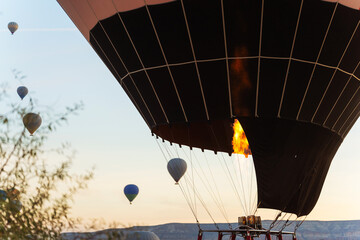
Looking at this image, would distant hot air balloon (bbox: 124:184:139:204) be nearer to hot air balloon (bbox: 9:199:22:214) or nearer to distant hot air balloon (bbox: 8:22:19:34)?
distant hot air balloon (bbox: 8:22:19:34)

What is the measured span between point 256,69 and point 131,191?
71.9 ft

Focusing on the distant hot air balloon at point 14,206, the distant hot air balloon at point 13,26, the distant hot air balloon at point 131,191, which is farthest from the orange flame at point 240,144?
the distant hot air balloon at point 13,26

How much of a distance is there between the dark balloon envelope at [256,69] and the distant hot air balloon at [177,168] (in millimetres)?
16190

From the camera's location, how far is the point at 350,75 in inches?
557

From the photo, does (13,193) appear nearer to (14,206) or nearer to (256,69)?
(14,206)

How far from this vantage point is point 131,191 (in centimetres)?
3369

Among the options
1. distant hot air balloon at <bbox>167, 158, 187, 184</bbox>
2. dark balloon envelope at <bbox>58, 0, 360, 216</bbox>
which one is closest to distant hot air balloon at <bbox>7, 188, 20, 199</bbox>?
dark balloon envelope at <bbox>58, 0, 360, 216</bbox>

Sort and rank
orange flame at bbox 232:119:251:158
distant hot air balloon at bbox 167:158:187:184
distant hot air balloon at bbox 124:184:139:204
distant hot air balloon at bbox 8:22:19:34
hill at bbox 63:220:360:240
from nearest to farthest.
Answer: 1. orange flame at bbox 232:119:251:158
2. distant hot air balloon at bbox 167:158:187:184
3. distant hot air balloon at bbox 124:184:139:204
4. distant hot air balloon at bbox 8:22:19:34
5. hill at bbox 63:220:360:240

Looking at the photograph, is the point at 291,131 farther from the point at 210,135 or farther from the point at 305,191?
the point at 210,135

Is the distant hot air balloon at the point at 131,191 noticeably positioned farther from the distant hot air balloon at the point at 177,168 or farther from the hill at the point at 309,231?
the hill at the point at 309,231

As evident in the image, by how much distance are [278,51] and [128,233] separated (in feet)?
26.2

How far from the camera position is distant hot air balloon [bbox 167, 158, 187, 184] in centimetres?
3108

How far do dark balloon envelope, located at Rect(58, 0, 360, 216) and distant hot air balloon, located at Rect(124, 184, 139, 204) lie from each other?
61.9ft

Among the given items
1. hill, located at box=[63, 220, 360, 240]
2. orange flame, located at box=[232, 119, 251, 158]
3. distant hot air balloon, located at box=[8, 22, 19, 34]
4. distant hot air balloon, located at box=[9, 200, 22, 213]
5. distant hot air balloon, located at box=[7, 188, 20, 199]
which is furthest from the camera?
hill, located at box=[63, 220, 360, 240]
